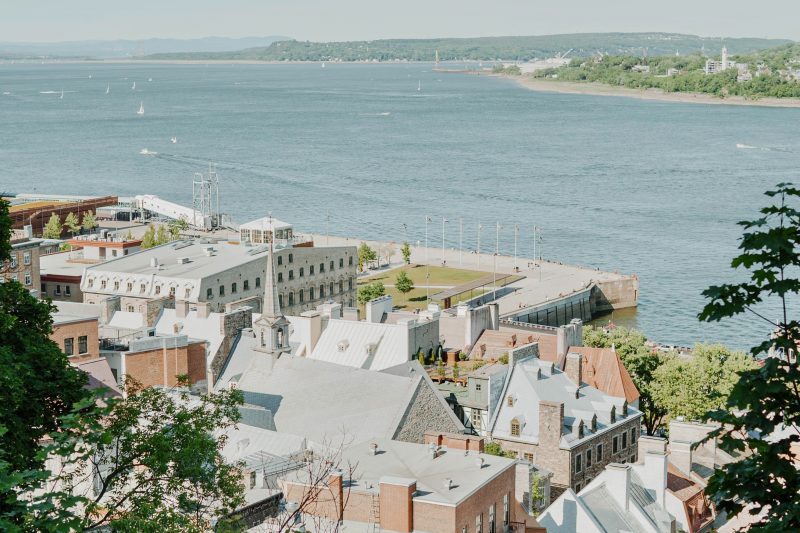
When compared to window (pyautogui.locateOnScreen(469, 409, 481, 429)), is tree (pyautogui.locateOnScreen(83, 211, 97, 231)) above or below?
below

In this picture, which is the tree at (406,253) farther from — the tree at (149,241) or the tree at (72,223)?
the tree at (72,223)

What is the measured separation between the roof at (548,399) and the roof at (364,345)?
576 cm

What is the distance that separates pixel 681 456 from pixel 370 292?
4955cm

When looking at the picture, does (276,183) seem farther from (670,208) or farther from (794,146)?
(794,146)

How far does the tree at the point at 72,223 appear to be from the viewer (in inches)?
4262

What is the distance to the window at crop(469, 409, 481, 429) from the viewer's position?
41.9m

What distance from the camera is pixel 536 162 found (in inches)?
7121

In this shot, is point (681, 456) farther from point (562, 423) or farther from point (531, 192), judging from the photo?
point (531, 192)

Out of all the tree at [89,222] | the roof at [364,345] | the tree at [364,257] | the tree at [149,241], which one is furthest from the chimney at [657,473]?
the tree at [89,222]

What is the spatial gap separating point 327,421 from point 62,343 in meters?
11.4

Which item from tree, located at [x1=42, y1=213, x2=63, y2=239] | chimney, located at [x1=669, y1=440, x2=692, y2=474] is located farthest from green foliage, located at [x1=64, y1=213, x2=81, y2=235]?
chimney, located at [x1=669, y1=440, x2=692, y2=474]

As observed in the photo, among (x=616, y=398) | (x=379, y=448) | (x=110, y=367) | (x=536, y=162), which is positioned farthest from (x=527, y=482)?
(x=536, y=162)

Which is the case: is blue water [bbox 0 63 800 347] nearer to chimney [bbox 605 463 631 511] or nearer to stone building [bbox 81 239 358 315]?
stone building [bbox 81 239 358 315]

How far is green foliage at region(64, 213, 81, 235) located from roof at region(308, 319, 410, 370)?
6439 cm
